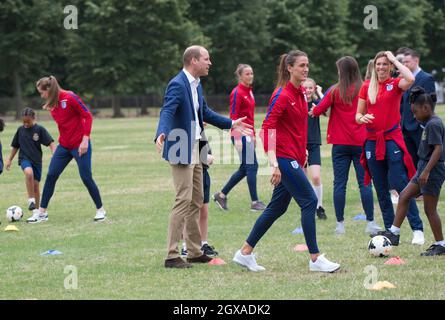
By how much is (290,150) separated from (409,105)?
4752 millimetres

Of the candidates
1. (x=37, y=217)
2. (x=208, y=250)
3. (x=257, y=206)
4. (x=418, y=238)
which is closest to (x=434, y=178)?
(x=418, y=238)

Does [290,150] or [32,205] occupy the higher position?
[290,150]

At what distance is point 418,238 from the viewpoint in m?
9.58

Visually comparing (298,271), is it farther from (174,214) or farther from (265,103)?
(265,103)

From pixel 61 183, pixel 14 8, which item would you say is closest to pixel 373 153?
pixel 61 183

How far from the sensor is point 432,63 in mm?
80875

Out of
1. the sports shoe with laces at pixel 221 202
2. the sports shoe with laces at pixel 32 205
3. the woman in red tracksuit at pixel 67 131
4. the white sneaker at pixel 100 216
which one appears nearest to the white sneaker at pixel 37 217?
the woman in red tracksuit at pixel 67 131

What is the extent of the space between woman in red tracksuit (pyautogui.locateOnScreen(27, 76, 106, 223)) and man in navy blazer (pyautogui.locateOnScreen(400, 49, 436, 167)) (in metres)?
4.71

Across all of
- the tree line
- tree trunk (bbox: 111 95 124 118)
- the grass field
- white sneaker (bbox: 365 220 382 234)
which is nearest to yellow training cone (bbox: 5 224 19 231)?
the grass field

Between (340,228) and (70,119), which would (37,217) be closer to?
(70,119)

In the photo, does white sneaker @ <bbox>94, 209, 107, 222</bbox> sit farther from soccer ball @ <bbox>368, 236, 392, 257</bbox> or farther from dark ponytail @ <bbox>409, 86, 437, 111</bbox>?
dark ponytail @ <bbox>409, 86, 437, 111</bbox>

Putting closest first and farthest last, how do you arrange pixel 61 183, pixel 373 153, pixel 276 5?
pixel 373 153, pixel 61 183, pixel 276 5

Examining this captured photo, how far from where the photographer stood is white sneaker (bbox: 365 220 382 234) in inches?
412

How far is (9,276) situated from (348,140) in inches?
192
